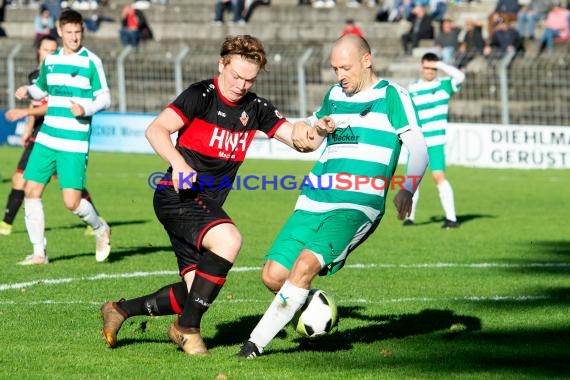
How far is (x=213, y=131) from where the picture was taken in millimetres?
7645

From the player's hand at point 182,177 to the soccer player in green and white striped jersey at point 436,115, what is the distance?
29.4 ft

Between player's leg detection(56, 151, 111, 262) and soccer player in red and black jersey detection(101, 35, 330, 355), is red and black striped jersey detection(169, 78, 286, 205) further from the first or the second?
player's leg detection(56, 151, 111, 262)

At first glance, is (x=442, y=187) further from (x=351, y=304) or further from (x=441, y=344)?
(x=441, y=344)

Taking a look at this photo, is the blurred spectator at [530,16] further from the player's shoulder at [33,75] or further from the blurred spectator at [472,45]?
the player's shoulder at [33,75]

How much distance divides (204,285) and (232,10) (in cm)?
2819

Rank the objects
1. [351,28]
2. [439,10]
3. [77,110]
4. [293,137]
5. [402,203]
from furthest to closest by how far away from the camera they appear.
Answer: [439,10]
[351,28]
[77,110]
[293,137]
[402,203]

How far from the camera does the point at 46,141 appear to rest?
11.8m

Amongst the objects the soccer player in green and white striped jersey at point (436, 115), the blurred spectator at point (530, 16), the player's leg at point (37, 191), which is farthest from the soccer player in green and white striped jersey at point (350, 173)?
the blurred spectator at point (530, 16)

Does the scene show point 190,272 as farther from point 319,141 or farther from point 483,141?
point 483,141

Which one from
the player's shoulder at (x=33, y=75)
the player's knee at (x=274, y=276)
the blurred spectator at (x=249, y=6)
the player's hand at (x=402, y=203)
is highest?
the blurred spectator at (x=249, y=6)

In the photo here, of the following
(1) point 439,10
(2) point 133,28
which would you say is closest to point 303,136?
(1) point 439,10

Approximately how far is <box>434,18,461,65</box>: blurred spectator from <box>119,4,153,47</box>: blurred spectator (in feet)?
30.1

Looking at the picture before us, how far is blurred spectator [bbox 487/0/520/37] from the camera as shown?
28922 mm

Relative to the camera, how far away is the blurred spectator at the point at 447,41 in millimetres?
28188
